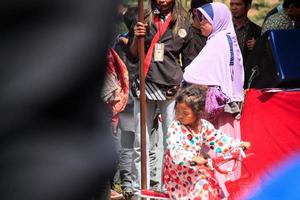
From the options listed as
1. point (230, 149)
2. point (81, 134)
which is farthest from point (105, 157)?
point (230, 149)

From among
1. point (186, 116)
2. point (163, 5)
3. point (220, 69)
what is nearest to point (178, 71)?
point (220, 69)

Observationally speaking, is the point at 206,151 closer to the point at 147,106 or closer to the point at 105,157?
the point at 147,106

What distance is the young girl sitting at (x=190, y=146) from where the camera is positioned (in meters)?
4.52

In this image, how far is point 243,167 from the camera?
5.36 metres

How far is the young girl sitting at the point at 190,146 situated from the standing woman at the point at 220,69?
497 mm

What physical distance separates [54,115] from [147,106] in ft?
15.2

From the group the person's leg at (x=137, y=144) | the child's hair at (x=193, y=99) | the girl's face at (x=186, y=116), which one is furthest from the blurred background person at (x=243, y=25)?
the girl's face at (x=186, y=116)

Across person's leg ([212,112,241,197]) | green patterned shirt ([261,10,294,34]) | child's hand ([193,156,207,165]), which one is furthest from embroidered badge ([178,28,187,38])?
child's hand ([193,156,207,165])

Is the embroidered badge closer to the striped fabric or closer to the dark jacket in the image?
the dark jacket

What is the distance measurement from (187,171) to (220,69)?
1039 mm

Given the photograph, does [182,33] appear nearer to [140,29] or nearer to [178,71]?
[178,71]

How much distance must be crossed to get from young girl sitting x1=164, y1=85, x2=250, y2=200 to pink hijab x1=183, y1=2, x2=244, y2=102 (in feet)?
1.84

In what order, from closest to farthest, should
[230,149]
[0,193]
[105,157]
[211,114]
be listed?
[0,193] → [105,157] → [230,149] → [211,114]

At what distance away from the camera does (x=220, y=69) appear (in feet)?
17.4
